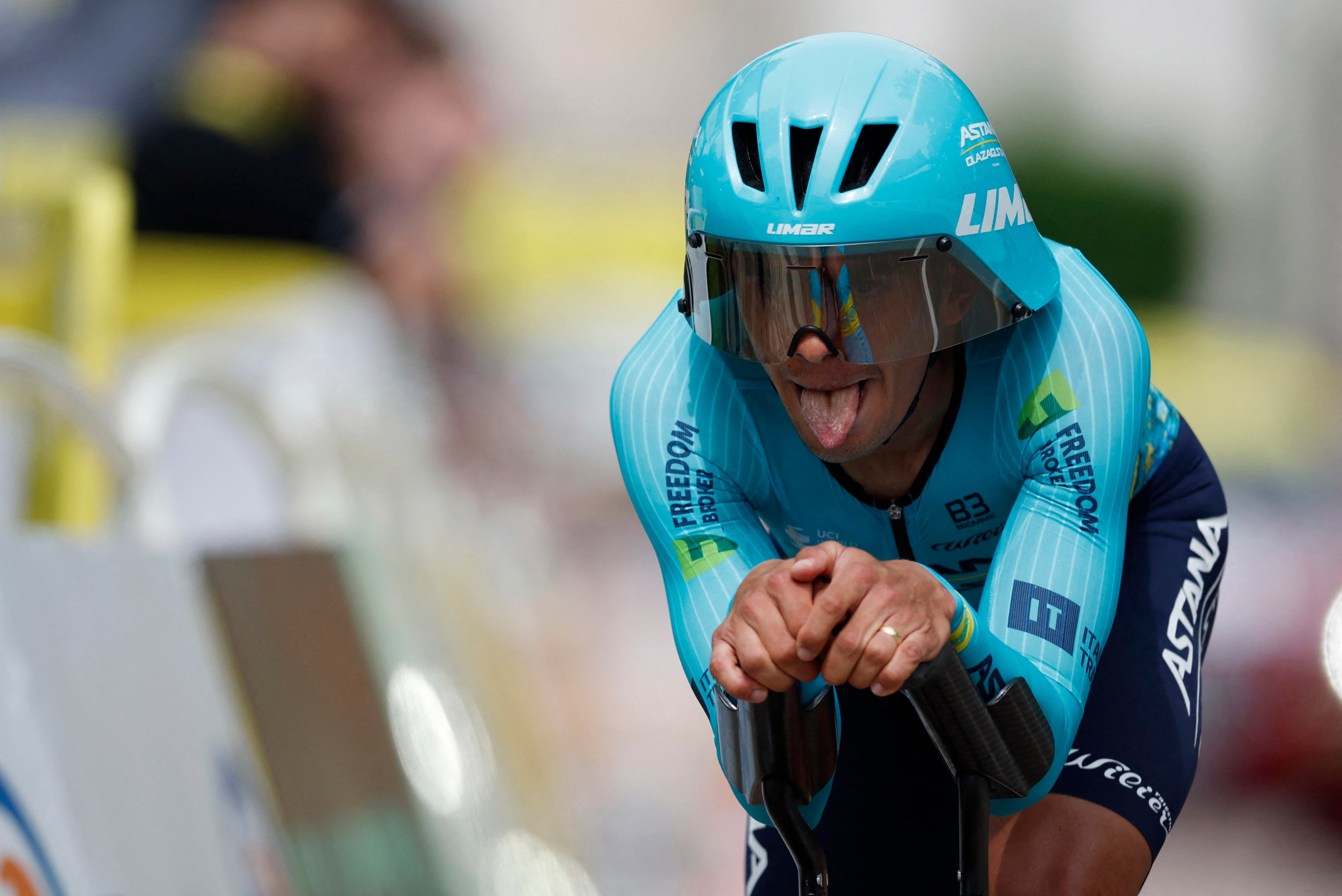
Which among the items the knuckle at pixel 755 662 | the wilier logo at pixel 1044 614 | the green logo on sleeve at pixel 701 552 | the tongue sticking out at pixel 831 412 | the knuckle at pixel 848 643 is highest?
the tongue sticking out at pixel 831 412

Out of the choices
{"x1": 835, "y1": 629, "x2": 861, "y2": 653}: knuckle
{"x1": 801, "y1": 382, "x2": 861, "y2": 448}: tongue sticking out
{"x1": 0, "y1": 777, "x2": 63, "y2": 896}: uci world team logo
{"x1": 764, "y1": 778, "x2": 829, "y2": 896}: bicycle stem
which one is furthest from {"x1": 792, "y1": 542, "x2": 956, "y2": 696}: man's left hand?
{"x1": 0, "y1": 777, "x2": 63, "y2": 896}: uci world team logo

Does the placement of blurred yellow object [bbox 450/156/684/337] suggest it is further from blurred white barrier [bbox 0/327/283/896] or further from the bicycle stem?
the bicycle stem

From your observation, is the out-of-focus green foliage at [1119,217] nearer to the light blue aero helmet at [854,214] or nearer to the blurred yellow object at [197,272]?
the blurred yellow object at [197,272]

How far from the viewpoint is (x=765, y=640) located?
5.43ft

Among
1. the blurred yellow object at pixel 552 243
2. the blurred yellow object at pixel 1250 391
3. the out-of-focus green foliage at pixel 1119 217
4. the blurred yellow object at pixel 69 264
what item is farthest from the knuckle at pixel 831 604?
the out-of-focus green foliage at pixel 1119 217

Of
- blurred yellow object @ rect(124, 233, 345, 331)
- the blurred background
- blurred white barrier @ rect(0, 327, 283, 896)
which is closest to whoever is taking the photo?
blurred white barrier @ rect(0, 327, 283, 896)

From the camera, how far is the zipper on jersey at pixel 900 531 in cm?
237

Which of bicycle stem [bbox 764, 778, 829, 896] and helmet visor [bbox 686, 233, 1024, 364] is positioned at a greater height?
helmet visor [bbox 686, 233, 1024, 364]

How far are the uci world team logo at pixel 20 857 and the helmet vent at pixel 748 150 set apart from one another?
5.94ft

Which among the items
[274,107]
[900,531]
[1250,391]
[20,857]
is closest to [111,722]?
[20,857]

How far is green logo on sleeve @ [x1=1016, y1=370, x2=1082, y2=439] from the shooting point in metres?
2.12

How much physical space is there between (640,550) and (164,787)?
32.8 feet

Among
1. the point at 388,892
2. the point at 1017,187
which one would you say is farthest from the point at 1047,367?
the point at 388,892

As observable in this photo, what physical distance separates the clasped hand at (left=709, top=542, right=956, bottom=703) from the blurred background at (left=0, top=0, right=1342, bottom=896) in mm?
1647
